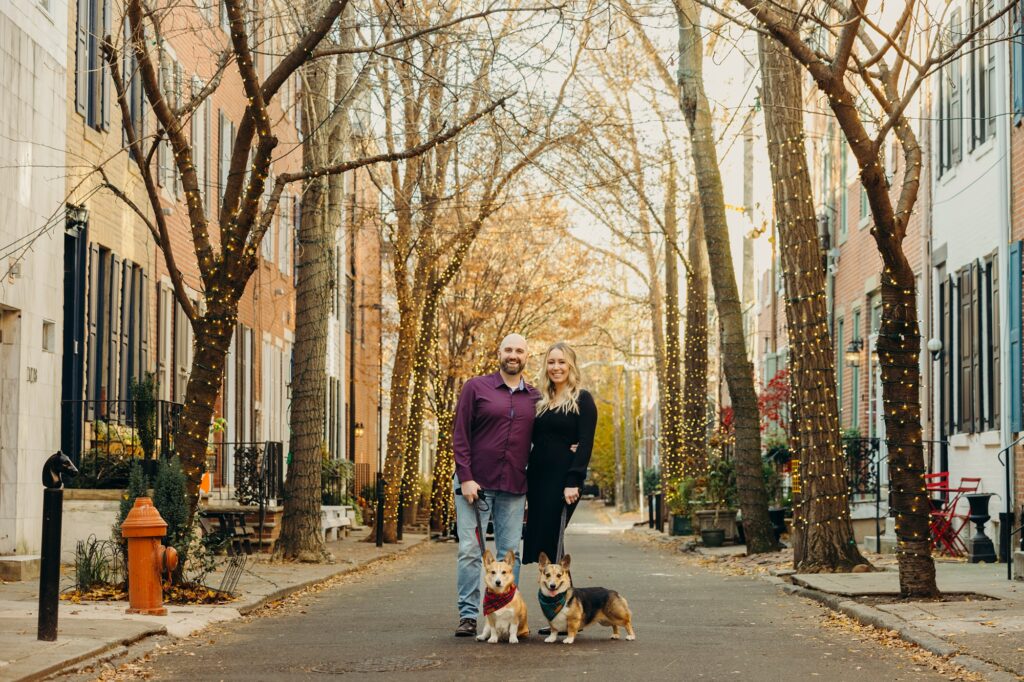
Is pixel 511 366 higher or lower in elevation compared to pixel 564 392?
higher

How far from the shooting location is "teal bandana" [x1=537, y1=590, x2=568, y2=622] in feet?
33.0

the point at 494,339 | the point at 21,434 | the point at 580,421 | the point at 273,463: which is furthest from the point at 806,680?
the point at 494,339

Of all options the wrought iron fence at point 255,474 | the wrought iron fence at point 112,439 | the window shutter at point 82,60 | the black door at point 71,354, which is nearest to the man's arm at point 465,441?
the wrought iron fence at point 112,439

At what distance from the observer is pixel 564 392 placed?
10.6m

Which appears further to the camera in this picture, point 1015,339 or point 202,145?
point 202,145

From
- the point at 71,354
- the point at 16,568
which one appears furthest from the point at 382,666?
the point at 71,354

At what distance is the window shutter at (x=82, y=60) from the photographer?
18922 mm

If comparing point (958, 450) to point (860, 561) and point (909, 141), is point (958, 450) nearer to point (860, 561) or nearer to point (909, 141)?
point (860, 561)

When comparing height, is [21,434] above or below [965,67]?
below

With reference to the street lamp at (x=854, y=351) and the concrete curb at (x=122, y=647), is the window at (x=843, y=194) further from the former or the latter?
the concrete curb at (x=122, y=647)

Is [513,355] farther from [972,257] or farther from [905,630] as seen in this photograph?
[972,257]

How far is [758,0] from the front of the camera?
12.7m

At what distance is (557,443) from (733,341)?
1253cm

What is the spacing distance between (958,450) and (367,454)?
1217 inches
